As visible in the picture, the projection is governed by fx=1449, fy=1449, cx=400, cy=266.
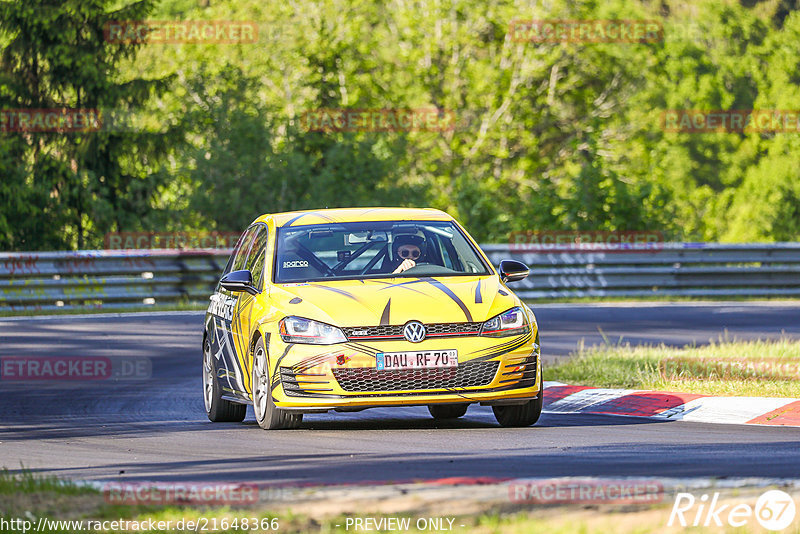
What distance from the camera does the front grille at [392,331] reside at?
31.2ft

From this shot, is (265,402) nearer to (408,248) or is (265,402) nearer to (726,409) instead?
(408,248)

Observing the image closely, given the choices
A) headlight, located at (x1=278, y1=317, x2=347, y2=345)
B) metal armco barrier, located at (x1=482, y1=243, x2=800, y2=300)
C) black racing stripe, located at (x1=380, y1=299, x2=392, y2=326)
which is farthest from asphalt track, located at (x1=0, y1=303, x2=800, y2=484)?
metal armco barrier, located at (x1=482, y1=243, x2=800, y2=300)

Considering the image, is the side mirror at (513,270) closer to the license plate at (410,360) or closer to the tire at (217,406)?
the license plate at (410,360)

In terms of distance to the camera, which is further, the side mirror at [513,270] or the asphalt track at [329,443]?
the side mirror at [513,270]

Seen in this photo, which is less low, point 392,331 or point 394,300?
point 394,300

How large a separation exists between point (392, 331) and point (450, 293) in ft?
1.99

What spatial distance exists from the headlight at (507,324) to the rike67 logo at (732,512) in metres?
3.85

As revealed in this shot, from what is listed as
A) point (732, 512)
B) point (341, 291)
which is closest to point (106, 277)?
point (341, 291)

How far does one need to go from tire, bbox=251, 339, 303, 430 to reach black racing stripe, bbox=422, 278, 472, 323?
1260 mm

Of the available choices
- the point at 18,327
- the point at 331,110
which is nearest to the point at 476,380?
the point at 18,327

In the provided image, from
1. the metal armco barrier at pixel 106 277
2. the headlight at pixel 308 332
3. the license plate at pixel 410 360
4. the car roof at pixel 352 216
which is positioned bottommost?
the metal armco barrier at pixel 106 277

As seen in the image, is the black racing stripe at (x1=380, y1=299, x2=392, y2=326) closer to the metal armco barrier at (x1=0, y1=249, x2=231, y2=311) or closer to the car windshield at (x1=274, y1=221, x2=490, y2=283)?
the car windshield at (x1=274, y1=221, x2=490, y2=283)

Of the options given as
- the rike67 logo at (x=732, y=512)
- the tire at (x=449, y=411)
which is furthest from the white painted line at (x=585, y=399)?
the rike67 logo at (x=732, y=512)

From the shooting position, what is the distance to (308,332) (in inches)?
380
